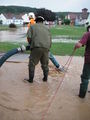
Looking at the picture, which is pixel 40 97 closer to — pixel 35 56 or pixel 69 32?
pixel 35 56

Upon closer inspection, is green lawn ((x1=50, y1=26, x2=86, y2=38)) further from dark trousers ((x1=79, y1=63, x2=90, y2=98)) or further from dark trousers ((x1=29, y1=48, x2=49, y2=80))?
dark trousers ((x1=79, y1=63, x2=90, y2=98))

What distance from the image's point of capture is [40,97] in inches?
305

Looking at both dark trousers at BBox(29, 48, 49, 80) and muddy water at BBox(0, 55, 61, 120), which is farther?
dark trousers at BBox(29, 48, 49, 80)

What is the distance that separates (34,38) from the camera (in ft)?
29.0

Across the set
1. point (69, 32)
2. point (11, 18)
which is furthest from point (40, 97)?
point (11, 18)

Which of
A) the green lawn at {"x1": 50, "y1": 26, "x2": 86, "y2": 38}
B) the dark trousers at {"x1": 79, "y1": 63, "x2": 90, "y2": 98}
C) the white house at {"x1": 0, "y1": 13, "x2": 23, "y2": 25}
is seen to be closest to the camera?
the dark trousers at {"x1": 79, "y1": 63, "x2": 90, "y2": 98}

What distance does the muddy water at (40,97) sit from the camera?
650 cm

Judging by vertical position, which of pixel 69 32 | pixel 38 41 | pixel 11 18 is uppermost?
pixel 38 41

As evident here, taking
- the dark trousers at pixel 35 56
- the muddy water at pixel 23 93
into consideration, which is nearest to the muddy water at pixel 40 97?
the muddy water at pixel 23 93

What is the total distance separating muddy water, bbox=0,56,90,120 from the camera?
6.50 metres

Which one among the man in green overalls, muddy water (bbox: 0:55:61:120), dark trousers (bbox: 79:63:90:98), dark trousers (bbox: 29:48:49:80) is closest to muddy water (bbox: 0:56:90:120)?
muddy water (bbox: 0:55:61:120)

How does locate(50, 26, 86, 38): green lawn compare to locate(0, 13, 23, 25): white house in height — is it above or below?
above

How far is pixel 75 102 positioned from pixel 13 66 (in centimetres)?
433

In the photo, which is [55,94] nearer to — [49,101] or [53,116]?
[49,101]
